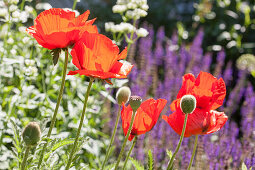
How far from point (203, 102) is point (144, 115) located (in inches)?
5.7

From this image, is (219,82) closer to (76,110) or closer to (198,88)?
(198,88)

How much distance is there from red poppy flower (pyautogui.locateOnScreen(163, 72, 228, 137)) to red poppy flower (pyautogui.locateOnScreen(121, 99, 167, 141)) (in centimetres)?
4

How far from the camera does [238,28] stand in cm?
396

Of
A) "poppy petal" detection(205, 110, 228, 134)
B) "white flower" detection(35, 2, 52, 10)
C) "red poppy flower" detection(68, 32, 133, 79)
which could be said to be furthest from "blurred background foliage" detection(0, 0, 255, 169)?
"poppy petal" detection(205, 110, 228, 134)

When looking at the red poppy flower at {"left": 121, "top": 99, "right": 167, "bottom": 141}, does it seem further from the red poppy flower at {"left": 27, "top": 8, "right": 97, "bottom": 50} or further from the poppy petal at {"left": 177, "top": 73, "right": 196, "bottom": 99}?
the red poppy flower at {"left": 27, "top": 8, "right": 97, "bottom": 50}

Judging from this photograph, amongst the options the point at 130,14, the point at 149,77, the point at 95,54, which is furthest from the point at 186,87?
the point at 149,77

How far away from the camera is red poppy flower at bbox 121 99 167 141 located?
0.93 meters

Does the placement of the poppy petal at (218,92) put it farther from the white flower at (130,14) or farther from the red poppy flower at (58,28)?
the white flower at (130,14)

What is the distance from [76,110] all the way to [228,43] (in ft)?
7.41

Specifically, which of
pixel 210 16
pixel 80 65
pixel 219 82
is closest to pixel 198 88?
pixel 219 82

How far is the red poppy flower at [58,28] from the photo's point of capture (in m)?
0.82

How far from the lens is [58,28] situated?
2.73 feet

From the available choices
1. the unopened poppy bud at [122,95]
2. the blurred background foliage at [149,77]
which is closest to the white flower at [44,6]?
the blurred background foliage at [149,77]

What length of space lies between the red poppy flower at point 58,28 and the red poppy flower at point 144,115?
21 cm
